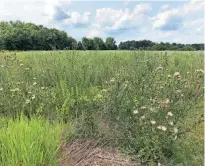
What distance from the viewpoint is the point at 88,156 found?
3582mm

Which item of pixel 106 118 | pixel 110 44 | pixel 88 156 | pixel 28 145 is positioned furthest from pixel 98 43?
pixel 28 145

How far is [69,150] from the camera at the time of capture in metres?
3.64

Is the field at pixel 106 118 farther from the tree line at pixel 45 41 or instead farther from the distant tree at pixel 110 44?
the distant tree at pixel 110 44

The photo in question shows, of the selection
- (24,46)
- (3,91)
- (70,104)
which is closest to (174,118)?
(70,104)

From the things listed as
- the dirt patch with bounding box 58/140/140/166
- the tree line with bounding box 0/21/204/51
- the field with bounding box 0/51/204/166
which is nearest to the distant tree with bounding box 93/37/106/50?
the tree line with bounding box 0/21/204/51

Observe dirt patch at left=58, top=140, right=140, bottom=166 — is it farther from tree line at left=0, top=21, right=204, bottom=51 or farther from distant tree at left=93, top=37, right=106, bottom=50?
distant tree at left=93, top=37, right=106, bottom=50

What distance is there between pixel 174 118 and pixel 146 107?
0.35 m

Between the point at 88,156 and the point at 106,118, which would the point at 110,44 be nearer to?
the point at 106,118

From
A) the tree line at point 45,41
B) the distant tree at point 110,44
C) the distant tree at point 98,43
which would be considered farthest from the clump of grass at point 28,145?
the distant tree at point 110,44

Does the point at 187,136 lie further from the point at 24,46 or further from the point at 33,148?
the point at 24,46

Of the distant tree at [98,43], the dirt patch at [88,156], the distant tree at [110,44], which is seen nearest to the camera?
the dirt patch at [88,156]

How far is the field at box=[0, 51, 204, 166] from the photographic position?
309 centimetres

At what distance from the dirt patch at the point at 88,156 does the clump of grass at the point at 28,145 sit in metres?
0.25

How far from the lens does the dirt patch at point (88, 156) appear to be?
343 cm
